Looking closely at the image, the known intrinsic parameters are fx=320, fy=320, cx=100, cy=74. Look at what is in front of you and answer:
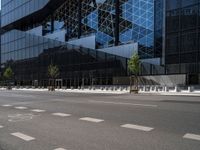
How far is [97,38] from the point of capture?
7056 centimetres

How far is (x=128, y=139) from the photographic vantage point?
26.5ft

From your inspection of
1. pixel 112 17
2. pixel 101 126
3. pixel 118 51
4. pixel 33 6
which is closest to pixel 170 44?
pixel 118 51

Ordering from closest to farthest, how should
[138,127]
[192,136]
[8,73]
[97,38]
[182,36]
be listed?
[192,136] < [138,127] < [182,36] < [97,38] < [8,73]

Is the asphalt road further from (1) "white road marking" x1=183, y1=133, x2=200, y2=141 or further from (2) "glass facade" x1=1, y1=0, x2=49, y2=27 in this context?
(2) "glass facade" x1=1, y1=0, x2=49, y2=27

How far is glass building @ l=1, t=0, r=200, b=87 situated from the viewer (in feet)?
152

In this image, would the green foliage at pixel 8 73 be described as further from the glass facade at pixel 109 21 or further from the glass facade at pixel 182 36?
the glass facade at pixel 182 36

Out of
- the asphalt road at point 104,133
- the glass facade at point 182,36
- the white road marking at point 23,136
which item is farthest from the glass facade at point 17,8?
the white road marking at point 23,136

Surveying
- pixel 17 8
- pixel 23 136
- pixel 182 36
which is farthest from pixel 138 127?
pixel 17 8

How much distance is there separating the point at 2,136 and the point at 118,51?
5249 centimetres

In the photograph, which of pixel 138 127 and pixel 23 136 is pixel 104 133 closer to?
pixel 138 127

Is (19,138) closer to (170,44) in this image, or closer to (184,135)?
(184,135)

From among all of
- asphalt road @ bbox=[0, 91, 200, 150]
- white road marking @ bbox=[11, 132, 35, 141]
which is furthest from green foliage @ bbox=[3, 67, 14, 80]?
white road marking @ bbox=[11, 132, 35, 141]

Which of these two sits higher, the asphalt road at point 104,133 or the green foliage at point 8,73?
the green foliage at point 8,73

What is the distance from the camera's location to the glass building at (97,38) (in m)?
46.4
